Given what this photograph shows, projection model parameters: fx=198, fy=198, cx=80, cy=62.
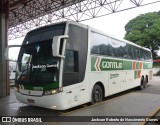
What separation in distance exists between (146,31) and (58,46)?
26647 millimetres

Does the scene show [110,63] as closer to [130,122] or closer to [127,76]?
[127,76]

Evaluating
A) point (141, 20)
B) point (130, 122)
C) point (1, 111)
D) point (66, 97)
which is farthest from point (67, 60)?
point (141, 20)

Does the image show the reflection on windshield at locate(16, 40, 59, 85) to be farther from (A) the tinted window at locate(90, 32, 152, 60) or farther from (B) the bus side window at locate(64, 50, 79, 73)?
(A) the tinted window at locate(90, 32, 152, 60)

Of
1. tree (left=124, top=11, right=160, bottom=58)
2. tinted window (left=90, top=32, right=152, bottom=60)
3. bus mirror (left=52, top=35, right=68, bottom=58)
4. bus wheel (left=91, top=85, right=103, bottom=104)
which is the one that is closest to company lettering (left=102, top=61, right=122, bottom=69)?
tinted window (left=90, top=32, right=152, bottom=60)

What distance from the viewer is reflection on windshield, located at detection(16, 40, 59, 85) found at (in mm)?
5574

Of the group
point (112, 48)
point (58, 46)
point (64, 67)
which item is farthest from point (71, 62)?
point (112, 48)

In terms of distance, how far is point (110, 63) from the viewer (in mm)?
8109

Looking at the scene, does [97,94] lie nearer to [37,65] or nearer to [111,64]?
[111,64]

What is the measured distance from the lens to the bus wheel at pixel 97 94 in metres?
6.99

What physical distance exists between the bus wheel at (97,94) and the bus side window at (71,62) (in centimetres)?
138

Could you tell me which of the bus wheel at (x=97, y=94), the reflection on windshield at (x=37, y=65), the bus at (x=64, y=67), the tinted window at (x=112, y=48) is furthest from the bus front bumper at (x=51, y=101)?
the tinted window at (x=112, y=48)

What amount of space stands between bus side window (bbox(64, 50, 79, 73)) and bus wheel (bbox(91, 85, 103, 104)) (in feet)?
4.53

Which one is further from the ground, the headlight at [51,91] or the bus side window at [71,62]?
the bus side window at [71,62]

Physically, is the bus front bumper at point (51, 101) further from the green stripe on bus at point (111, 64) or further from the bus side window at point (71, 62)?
the green stripe on bus at point (111, 64)
